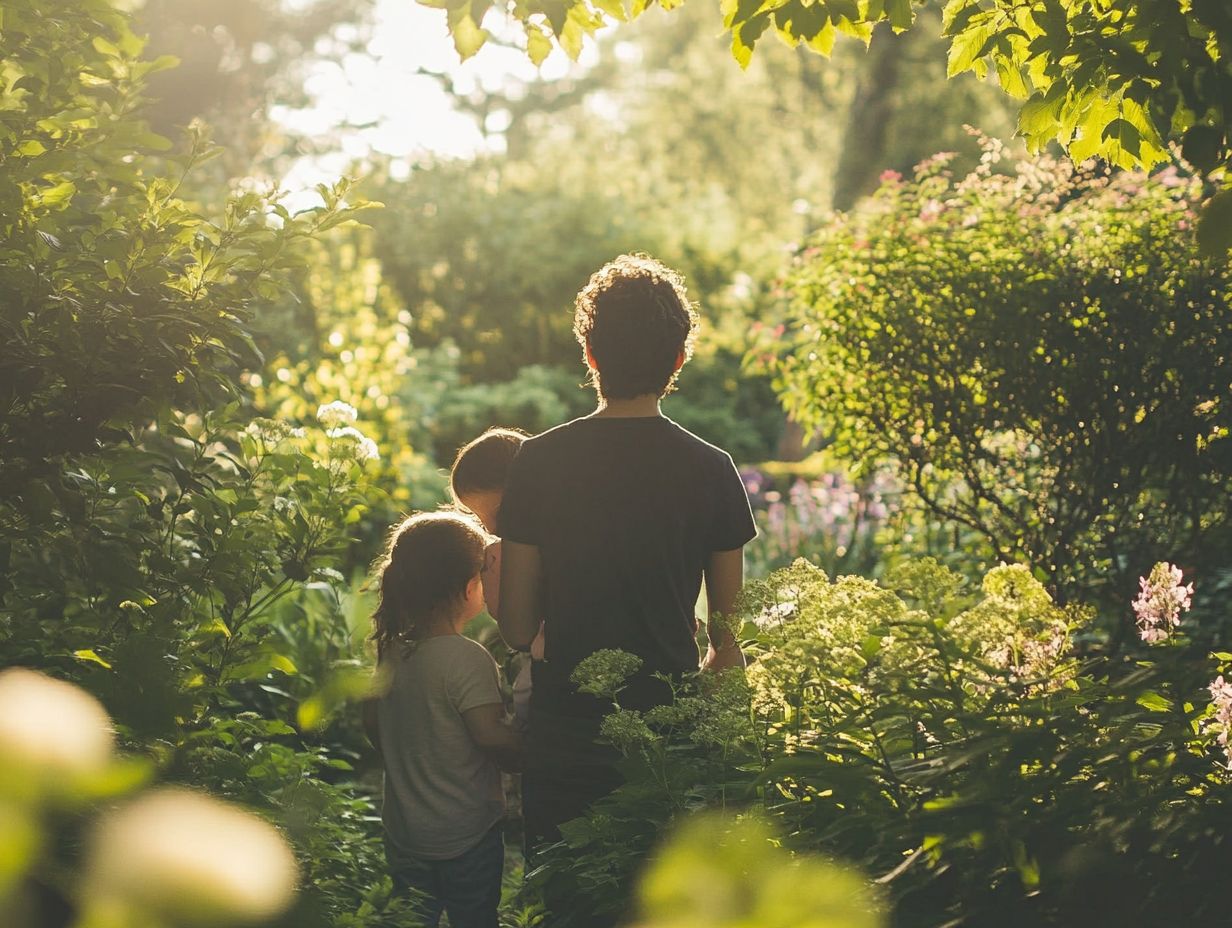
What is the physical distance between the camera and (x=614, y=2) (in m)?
2.93

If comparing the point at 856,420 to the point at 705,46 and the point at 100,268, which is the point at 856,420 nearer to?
the point at 100,268

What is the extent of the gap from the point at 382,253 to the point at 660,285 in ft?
54.3

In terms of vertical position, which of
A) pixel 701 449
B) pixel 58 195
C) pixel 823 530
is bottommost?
pixel 701 449

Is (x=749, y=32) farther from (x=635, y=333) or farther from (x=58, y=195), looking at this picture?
(x=58, y=195)

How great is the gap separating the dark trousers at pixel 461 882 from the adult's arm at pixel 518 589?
81 centimetres

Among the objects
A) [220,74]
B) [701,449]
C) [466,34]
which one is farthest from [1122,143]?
[220,74]

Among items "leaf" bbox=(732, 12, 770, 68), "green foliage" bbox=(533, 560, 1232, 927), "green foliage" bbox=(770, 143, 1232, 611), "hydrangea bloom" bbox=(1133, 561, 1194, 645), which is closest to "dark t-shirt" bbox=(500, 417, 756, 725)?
"green foliage" bbox=(533, 560, 1232, 927)

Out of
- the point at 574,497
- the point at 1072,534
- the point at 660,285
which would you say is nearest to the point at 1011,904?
the point at 574,497

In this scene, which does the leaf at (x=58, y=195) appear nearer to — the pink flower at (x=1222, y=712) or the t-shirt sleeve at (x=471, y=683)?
the t-shirt sleeve at (x=471, y=683)

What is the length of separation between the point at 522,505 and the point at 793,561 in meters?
1.70

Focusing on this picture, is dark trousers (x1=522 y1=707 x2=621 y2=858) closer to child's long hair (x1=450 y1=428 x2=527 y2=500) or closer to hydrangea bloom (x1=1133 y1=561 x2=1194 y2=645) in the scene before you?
child's long hair (x1=450 y1=428 x2=527 y2=500)

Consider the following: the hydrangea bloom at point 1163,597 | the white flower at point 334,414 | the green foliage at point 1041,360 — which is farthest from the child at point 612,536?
the green foliage at point 1041,360

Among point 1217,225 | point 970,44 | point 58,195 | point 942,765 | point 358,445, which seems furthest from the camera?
point 358,445

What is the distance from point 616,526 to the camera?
2924 millimetres
